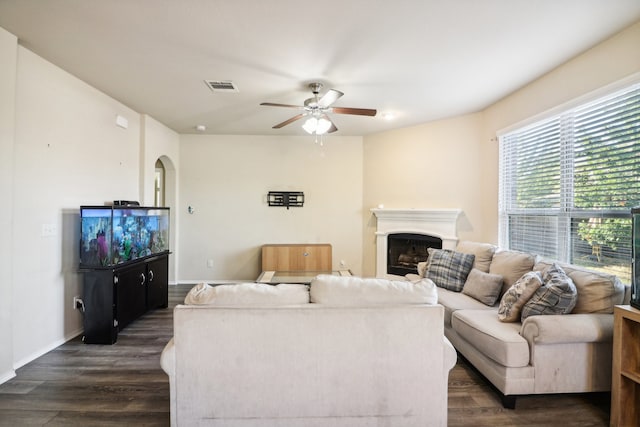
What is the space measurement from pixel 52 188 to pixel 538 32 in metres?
4.38

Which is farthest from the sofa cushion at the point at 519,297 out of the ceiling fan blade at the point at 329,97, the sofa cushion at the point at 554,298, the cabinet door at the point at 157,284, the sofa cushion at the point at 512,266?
the cabinet door at the point at 157,284

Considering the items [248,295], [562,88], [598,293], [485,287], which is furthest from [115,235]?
[562,88]

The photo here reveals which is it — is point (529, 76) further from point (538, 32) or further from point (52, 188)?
point (52, 188)

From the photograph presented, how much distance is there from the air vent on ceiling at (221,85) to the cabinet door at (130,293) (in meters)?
2.19

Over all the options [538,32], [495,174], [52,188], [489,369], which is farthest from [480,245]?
[52,188]

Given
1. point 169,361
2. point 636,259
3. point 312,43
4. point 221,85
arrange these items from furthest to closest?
point 221,85 < point 312,43 < point 636,259 < point 169,361

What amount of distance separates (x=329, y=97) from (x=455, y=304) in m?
2.28

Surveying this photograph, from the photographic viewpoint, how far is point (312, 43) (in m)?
2.49

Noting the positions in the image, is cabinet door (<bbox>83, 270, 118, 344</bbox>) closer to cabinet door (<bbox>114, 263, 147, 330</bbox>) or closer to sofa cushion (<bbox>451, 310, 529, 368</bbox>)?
cabinet door (<bbox>114, 263, 147, 330</bbox>)

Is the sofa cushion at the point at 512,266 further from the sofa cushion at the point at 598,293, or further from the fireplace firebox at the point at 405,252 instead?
the fireplace firebox at the point at 405,252

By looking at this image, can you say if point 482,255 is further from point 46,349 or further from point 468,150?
point 46,349

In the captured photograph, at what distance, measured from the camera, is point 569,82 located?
2779 mm

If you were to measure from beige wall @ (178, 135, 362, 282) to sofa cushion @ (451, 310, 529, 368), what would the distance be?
3154 millimetres

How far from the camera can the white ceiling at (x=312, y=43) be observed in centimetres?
206
